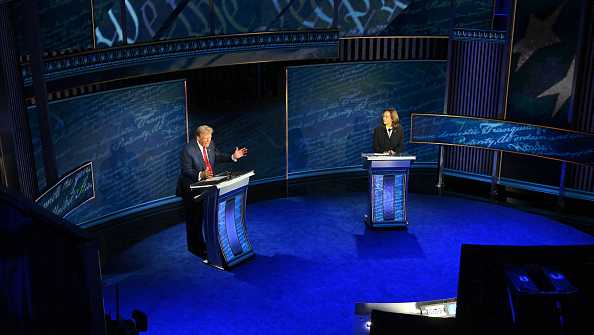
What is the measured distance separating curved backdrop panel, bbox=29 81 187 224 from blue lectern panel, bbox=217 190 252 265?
1729mm

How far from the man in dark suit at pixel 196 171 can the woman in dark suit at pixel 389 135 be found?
189 centimetres

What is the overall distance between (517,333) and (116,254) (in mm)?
6261

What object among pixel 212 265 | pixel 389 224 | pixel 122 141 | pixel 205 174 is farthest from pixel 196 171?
pixel 389 224

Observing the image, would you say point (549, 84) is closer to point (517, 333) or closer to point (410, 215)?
point (410, 215)

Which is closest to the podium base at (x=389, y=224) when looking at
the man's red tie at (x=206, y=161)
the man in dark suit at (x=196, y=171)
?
the man in dark suit at (x=196, y=171)

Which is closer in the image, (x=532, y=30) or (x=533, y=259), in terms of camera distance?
(x=533, y=259)

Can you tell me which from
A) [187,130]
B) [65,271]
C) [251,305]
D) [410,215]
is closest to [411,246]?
[410,215]

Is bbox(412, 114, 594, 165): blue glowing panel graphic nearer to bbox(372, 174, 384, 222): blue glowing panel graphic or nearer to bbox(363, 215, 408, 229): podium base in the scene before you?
bbox(363, 215, 408, 229): podium base

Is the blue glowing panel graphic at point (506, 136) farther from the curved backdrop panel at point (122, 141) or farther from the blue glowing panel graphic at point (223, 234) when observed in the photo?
the blue glowing panel graphic at point (223, 234)

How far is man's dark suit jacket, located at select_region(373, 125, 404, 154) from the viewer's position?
8.34 meters

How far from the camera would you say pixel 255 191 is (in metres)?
9.77

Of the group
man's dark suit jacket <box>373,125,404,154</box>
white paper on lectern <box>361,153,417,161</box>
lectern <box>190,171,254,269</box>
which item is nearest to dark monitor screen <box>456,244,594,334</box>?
lectern <box>190,171,254,269</box>

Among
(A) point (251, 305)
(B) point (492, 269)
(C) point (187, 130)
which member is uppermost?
(B) point (492, 269)

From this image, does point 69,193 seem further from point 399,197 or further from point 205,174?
point 399,197
